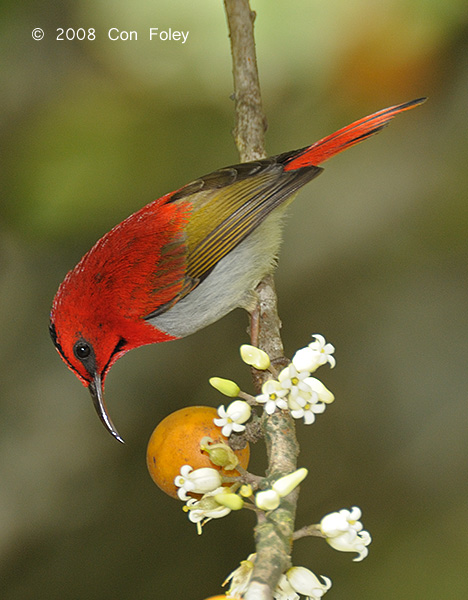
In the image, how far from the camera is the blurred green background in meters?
3.42

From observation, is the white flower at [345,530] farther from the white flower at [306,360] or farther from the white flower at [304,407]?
the white flower at [306,360]

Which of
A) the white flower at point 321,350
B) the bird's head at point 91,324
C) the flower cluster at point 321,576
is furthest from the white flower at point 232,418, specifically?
the bird's head at point 91,324

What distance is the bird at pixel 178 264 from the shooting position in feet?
8.46

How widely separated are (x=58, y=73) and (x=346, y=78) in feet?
5.08

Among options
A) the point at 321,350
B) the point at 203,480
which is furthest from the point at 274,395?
the point at 203,480

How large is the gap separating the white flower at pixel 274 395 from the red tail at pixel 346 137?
1289 millimetres

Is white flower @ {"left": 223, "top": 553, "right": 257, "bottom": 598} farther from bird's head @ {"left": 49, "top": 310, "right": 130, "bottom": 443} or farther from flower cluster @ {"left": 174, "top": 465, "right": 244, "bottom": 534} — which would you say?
bird's head @ {"left": 49, "top": 310, "right": 130, "bottom": 443}

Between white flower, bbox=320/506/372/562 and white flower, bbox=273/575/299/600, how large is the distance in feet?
0.47

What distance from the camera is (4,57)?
11.9 feet

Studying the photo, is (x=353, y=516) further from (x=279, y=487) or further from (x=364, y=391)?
(x=364, y=391)

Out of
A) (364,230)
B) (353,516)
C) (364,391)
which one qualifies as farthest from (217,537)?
(353,516)

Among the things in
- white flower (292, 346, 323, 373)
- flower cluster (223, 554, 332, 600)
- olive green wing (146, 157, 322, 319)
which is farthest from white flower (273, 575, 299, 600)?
olive green wing (146, 157, 322, 319)

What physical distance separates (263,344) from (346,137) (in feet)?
3.06

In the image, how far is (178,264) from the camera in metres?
2.75
